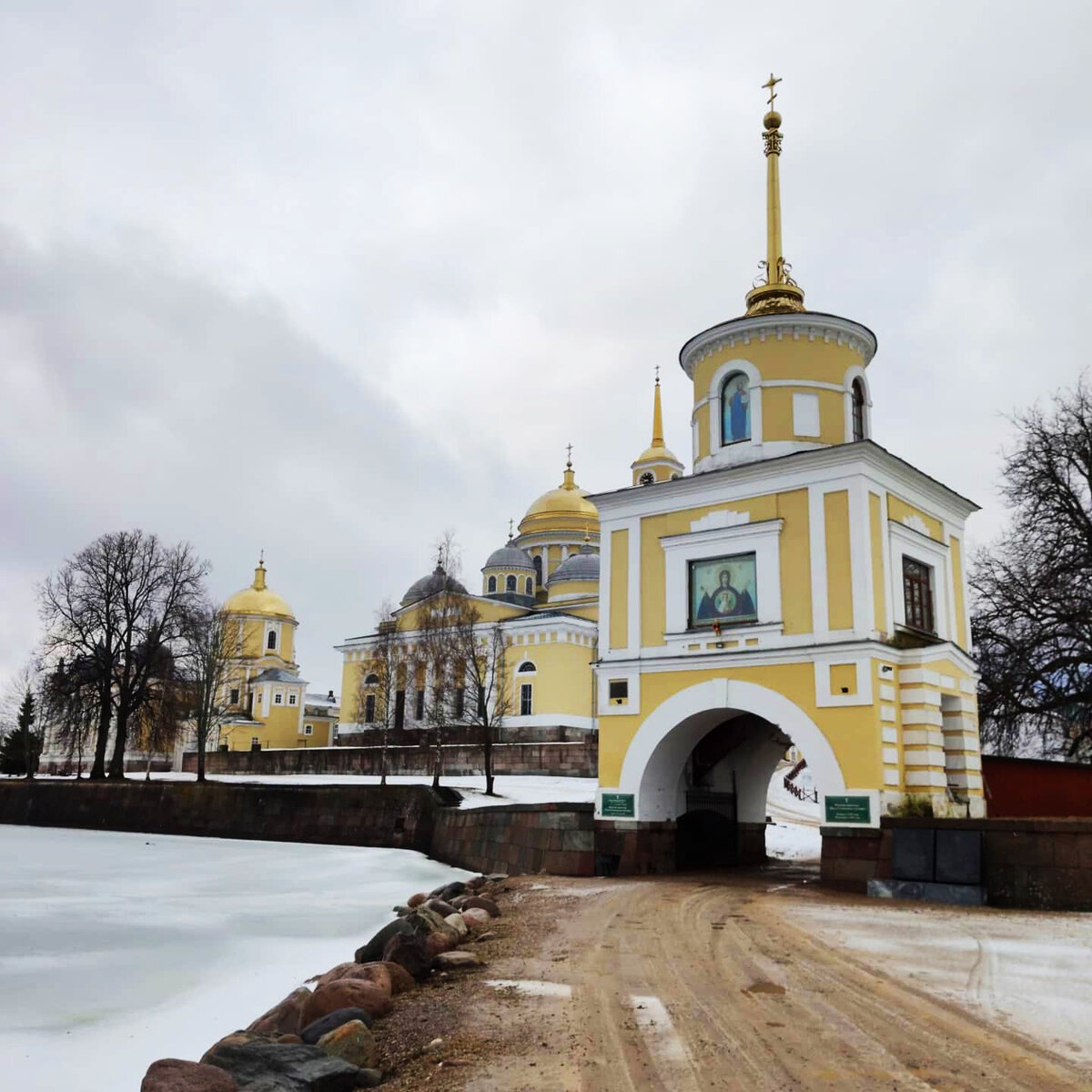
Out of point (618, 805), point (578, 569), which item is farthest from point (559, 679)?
point (618, 805)

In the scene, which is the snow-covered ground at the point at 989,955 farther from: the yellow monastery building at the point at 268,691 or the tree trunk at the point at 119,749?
the yellow monastery building at the point at 268,691

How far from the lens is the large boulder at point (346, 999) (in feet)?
25.0

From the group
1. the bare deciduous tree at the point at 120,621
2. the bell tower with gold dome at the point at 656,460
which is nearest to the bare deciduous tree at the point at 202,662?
the bare deciduous tree at the point at 120,621

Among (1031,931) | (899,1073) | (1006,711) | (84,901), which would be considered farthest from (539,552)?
(899,1073)

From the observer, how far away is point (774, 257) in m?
21.0

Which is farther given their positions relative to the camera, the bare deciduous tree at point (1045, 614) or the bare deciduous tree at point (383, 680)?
the bare deciduous tree at point (383, 680)

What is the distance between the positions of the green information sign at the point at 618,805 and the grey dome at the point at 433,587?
1006 inches

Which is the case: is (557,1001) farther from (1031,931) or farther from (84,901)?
(84,901)

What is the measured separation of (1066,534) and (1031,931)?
13884 millimetres

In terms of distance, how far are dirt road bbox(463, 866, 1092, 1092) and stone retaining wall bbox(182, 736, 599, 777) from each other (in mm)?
26236

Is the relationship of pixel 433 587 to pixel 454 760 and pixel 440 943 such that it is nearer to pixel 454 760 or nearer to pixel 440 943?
pixel 454 760

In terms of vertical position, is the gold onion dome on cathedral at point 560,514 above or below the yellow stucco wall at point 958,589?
above

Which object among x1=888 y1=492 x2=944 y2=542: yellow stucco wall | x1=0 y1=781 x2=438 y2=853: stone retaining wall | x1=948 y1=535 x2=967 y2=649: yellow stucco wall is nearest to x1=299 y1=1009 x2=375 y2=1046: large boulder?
x1=888 y1=492 x2=944 y2=542: yellow stucco wall

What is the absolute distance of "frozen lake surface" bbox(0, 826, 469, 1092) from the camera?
29.9 feet
